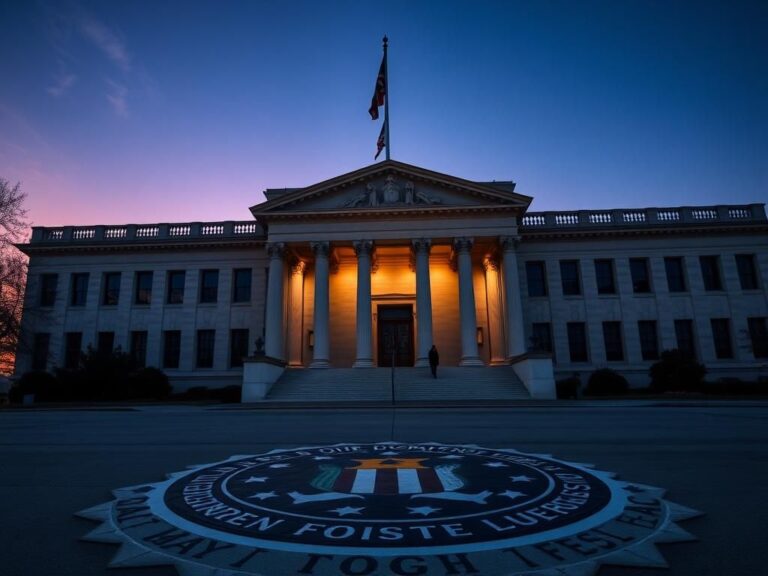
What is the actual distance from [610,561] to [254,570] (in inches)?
72.8

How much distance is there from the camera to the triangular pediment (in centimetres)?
3078

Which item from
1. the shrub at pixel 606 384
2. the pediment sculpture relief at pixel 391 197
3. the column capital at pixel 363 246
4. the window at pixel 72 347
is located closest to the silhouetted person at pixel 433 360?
the column capital at pixel 363 246

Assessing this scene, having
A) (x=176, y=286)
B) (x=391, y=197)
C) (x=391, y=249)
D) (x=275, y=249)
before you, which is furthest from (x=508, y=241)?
(x=176, y=286)

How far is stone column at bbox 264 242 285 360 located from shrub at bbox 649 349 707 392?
79.0ft

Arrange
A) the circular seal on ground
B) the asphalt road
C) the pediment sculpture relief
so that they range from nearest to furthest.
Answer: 1. the circular seal on ground
2. the asphalt road
3. the pediment sculpture relief

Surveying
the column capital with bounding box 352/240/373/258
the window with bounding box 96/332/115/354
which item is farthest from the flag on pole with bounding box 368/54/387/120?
the window with bounding box 96/332/115/354

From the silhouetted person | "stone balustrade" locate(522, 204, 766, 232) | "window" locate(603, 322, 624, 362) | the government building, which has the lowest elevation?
the silhouetted person

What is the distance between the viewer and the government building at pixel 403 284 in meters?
30.9

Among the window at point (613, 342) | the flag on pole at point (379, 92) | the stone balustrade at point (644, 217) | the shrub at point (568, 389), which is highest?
the flag on pole at point (379, 92)

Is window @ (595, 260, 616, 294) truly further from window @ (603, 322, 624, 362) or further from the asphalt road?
the asphalt road

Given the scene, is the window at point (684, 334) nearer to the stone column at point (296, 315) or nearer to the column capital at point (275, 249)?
the stone column at point (296, 315)

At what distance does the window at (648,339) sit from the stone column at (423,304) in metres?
17.0

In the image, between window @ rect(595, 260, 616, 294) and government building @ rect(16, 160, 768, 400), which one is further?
window @ rect(595, 260, 616, 294)

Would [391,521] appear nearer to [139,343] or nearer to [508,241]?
[508,241]
